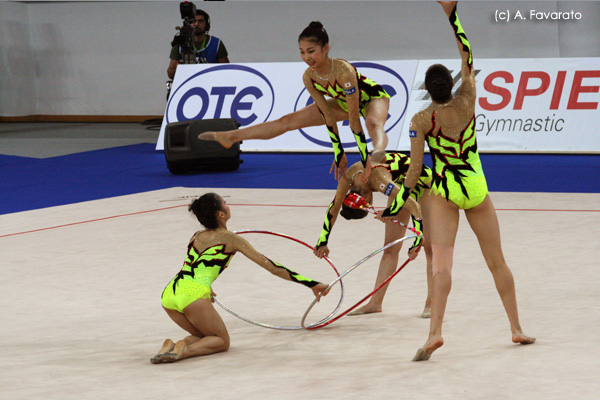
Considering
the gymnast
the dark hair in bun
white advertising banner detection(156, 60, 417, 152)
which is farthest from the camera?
white advertising banner detection(156, 60, 417, 152)

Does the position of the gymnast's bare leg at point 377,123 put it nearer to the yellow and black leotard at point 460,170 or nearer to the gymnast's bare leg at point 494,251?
the yellow and black leotard at point 460,170

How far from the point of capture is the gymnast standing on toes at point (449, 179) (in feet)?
13.2

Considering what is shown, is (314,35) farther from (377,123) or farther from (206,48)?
(206,48)

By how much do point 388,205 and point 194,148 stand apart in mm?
6714

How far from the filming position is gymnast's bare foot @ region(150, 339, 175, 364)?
4082 millimetres

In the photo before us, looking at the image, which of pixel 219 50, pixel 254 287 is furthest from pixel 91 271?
pixel 219 50

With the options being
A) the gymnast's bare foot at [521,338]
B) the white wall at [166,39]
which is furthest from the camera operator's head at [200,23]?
the gymnast's bare foot at [521,338]

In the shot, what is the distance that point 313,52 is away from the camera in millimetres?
5066

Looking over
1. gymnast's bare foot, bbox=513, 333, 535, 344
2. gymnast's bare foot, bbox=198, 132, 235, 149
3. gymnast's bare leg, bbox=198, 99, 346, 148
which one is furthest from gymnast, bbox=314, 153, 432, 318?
gymnast's bare foot, bbox=198, 132, 235, 149

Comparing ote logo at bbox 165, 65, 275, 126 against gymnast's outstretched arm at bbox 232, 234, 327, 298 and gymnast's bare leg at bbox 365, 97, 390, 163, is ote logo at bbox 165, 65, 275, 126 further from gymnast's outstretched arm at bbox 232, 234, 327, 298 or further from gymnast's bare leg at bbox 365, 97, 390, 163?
gymnast's outstretched arm at bbox 232, 234, 327, 298

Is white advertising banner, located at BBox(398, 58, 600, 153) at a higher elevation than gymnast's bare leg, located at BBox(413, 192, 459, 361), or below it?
higher

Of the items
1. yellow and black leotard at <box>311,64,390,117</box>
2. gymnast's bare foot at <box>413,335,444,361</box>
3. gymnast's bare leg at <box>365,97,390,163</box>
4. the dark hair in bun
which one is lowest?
gymnast's bare foot at <box>413,335,444,361</box>

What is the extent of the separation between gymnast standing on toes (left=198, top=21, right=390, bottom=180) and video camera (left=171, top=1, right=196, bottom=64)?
27.3ft

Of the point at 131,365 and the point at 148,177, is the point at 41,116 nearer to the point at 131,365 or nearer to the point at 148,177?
the point at 148,177
